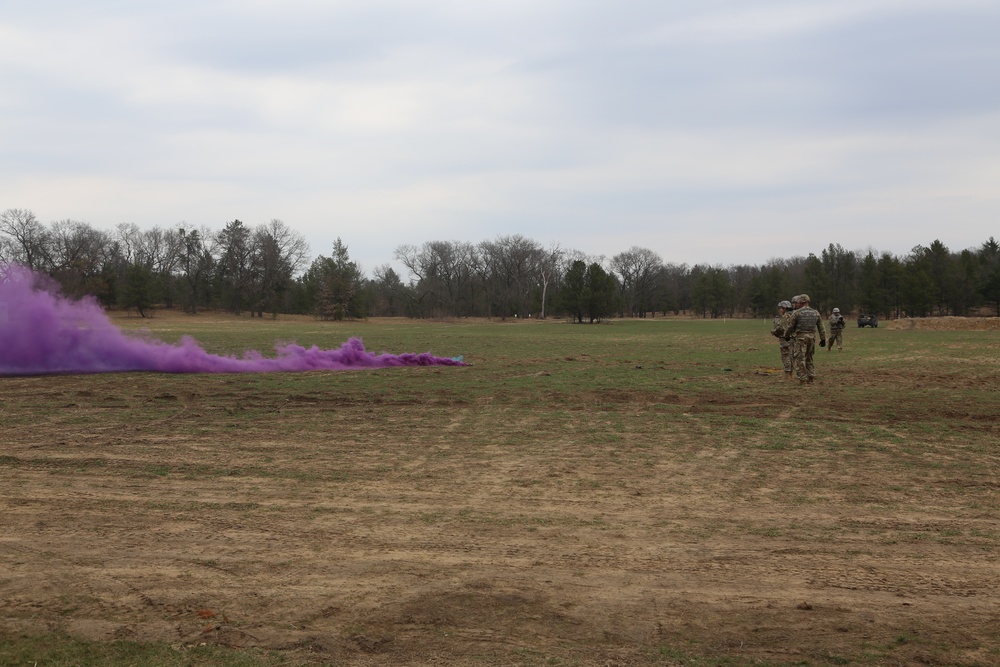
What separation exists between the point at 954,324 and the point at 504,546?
6451 centimetres

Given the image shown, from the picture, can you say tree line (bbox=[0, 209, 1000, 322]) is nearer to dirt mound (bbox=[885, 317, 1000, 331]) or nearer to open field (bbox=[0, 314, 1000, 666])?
dirt mound (bbox=[885, 317, 1000, 331])

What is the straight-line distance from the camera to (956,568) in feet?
18.1

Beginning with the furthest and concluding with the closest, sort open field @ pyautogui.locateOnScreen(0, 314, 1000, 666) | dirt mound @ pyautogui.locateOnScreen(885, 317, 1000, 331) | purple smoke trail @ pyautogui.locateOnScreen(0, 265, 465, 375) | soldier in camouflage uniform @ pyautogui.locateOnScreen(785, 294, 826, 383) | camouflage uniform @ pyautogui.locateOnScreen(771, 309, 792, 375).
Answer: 1. dirt mound @ pyautogui.locateOnScreen(885, 317, 1000, 331)
2. purple smoke trail @ pyautogui.locateOnScreen(0, 265, 465, 375)
3. camouflage uniform @ pyautogui.locateOnScreen(771, 309, 792, 375)
4. soldier in camouflage uniform @ pyautogui.locateOnScreen(785, 294, 826, 383)
5. open field @ pyautogui.locateOnScreen(0, 314, 1000, 666)

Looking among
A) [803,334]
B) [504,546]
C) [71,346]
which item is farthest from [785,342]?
[71,346]

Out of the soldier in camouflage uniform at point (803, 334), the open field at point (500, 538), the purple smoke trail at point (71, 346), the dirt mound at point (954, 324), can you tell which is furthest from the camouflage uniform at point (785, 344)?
the dirt mound at point (954, 324)

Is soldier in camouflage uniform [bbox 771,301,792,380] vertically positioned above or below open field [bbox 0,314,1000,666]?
above

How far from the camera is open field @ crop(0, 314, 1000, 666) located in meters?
4.39

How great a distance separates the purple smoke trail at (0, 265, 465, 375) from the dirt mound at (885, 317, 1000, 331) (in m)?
54.0

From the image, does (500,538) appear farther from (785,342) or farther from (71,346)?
(71,346)

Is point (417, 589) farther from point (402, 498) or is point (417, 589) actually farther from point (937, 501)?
point (937, 501)

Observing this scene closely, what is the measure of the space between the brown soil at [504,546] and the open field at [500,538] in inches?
1.1

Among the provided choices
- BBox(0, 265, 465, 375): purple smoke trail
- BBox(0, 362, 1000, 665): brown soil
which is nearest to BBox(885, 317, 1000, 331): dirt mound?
BBox(0, 265, 465, 375): purple smoke trail

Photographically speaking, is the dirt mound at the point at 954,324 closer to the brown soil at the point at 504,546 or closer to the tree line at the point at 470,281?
the tree line at the point at 470,281

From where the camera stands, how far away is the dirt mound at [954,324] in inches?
2221
